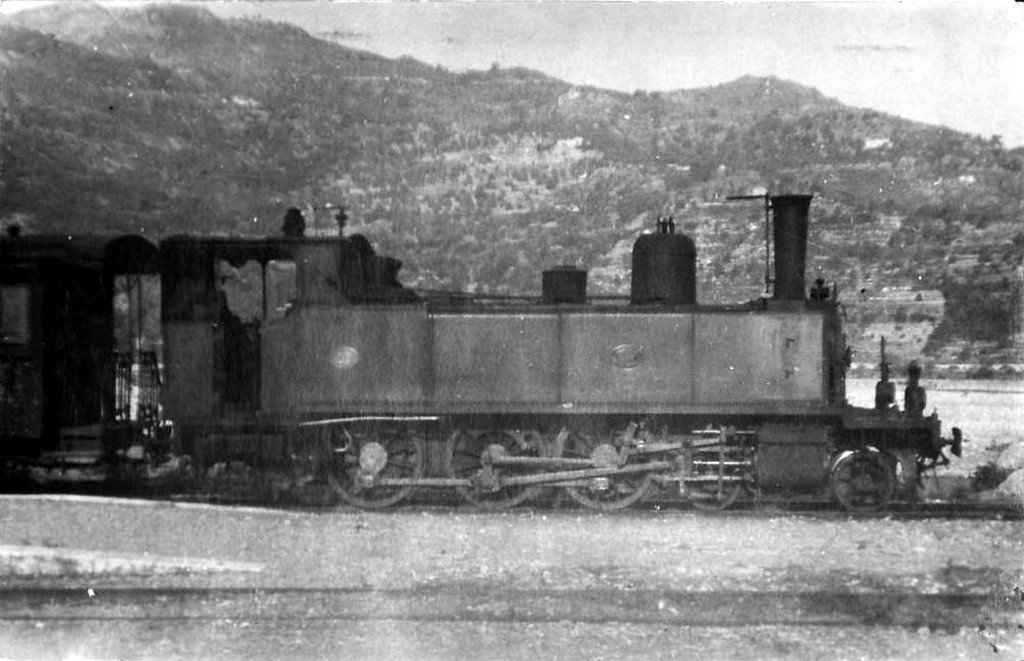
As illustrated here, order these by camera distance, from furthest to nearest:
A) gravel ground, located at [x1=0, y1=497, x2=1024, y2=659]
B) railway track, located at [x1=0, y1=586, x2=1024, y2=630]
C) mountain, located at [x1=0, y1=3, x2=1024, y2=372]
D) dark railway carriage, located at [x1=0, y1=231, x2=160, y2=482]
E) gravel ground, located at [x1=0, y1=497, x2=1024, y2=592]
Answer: mountain, located at [x1=0, y1=3, x2=1024, y2=372] < dark railway carriage, located at [x1=0, y1=231, x2=160, y2=482] < gravel ground, located at [x1=0, y1=497, x2=1024, y2=592] < railway track, located at [x1=0, y1=586, x2=1024, y2=630] < gravel ground, located at [x1=0, y1=497, x2=1024, y2=659]

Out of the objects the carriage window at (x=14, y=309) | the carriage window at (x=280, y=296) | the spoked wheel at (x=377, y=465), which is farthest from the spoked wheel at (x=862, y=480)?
the carriage window at (x=14, y=309)

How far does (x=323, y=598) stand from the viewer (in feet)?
22.2

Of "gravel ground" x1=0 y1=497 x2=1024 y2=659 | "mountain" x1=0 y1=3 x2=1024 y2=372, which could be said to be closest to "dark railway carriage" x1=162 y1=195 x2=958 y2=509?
"gravel ground" x1=0 y1=497 x2=1024 y2=659

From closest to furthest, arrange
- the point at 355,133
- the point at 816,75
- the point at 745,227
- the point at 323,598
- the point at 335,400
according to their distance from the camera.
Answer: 1. the point at 323,598
2. the point at 335,400
3. the point at 816,75
4. the point at 745,227
5. the point at 355,133

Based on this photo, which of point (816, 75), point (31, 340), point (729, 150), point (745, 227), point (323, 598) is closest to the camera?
point (323, 598)

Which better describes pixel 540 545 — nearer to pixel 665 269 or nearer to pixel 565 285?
pixel 565 285

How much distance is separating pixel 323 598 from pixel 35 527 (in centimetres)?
348

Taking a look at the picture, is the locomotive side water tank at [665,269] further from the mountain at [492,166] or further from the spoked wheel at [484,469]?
the mountain at [492,166]

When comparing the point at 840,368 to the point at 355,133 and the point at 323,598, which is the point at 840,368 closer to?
the point at 323,598

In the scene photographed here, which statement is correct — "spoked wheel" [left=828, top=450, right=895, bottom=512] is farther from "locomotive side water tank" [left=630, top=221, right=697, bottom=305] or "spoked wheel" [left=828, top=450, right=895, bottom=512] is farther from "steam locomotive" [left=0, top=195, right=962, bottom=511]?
"locomotive side water tank" [left=630, top=221, right=697, bottom=305]

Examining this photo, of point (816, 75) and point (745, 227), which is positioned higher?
point (816, 75)

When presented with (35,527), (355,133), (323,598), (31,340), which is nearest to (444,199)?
(355,133)

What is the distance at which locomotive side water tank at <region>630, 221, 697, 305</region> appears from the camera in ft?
33.9

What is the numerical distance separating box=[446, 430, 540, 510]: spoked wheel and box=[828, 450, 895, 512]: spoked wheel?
3.21m
